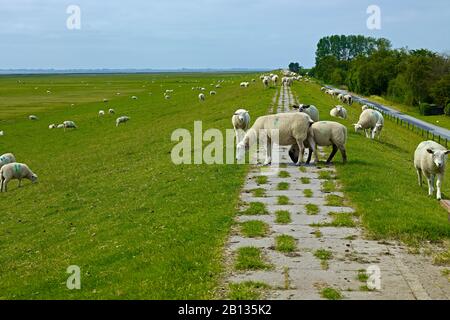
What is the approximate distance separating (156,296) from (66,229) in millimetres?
10171

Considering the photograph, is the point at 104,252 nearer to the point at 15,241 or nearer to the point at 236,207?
the point at 236,207

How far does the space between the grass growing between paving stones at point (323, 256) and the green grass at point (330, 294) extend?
1.29m

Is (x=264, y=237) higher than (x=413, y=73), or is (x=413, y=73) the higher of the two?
(x=413, y=73)

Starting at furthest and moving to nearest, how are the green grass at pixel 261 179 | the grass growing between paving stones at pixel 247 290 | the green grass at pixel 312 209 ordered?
the green grass at pixel 261 179, the green grass at pixel 312 209, the grass growing between paving stones at pixel 247 290

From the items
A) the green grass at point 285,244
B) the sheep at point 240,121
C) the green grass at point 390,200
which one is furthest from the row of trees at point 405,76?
the green grass at point 285,244

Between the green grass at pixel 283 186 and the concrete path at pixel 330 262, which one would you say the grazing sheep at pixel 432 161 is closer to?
the concrete path at pixel 330 262

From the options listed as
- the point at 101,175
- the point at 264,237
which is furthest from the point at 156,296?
the point at 101,175

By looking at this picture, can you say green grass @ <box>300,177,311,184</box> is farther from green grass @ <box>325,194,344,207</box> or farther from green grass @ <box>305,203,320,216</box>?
green grass @ <box>305,203,320,216</box>

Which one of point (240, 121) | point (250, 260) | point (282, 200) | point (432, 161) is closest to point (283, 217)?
point (282, 200)

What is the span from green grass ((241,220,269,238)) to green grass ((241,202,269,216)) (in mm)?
891

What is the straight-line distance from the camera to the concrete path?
30.6 feet

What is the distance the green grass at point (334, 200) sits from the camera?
15219 millimetres

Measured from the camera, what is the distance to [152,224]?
15.0 m
